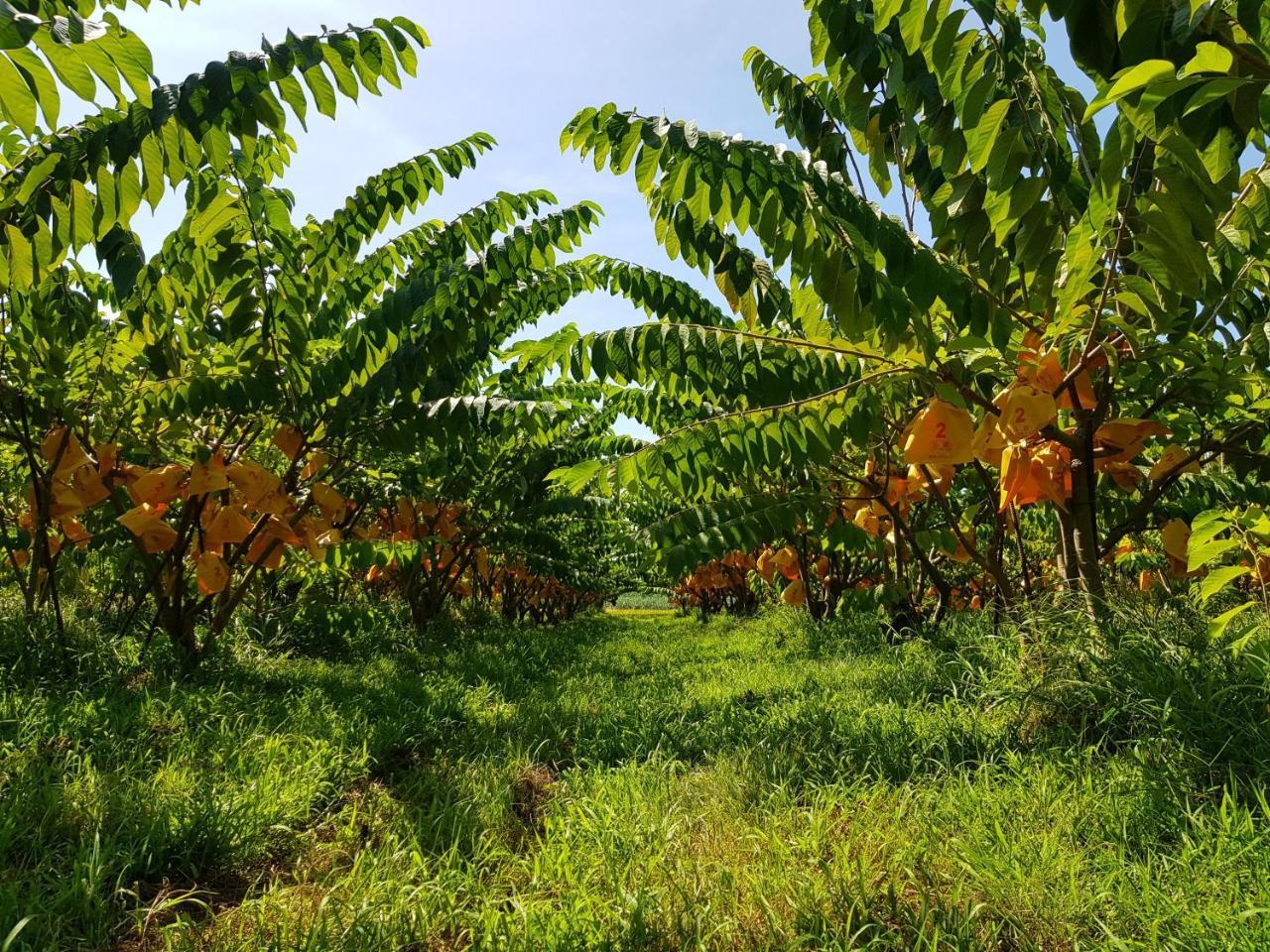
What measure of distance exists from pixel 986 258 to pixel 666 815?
7.36 ft

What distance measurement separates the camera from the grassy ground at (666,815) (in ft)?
5.90

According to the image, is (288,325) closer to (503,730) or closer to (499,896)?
(503,730)

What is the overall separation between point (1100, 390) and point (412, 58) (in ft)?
9.49

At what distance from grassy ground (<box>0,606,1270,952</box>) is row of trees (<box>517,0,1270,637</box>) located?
2.25ft

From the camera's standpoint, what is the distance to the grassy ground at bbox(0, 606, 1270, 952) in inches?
70.8

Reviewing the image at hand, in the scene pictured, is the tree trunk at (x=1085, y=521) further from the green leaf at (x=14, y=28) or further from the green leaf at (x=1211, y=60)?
the green leaf at (x=14, y=28)

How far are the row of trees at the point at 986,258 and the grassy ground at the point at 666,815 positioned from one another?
0.69 meters

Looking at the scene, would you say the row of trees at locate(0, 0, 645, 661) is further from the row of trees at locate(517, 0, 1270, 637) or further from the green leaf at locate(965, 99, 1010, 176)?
the green leaf at locate(965, 99, 1010, 176)

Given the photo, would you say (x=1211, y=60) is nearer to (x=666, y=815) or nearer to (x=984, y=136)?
(x=984, y=136)

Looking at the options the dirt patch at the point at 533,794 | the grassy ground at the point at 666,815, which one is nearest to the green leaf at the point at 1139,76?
the grassy ground at the point at 666,815

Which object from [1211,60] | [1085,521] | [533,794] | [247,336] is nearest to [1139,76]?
[1211,60]

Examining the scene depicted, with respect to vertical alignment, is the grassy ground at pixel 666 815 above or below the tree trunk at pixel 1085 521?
below

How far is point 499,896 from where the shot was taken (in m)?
2.10

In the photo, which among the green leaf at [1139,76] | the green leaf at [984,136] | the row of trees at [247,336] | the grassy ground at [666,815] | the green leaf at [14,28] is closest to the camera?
the green leaf at [1139,76]
